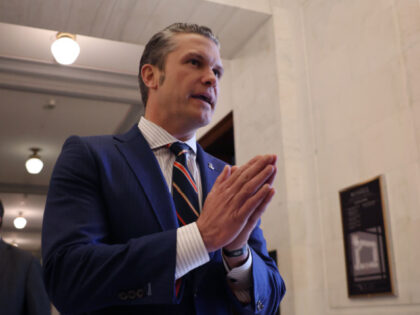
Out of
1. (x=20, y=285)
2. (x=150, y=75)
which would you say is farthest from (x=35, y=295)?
(x=150, y=75)

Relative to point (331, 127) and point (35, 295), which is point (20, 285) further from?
point (331, 127)

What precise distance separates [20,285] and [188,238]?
6.96 ft

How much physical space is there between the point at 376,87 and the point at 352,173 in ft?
1.78

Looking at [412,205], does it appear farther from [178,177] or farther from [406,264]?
[178,177]

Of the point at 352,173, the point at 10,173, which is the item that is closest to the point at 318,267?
the point at 352,173

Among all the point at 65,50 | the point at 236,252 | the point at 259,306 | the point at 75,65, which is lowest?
the point at 259,306

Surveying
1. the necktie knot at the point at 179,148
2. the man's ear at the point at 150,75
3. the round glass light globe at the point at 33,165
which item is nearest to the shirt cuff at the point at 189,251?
the necktie knot at the point at 179,148

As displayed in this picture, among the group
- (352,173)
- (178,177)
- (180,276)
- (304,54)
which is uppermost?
(304,54)

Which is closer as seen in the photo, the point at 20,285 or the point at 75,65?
the point at 20,285

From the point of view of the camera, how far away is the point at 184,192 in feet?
4.86

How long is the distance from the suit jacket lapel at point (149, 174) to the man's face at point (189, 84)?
0.54 feet

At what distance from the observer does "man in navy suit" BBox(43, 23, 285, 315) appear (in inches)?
46.9

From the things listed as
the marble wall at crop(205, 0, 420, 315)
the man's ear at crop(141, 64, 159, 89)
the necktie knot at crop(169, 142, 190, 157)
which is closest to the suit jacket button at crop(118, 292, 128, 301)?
the necktie knot at crop(169, 142, 190, 157)

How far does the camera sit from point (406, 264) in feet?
8.23
